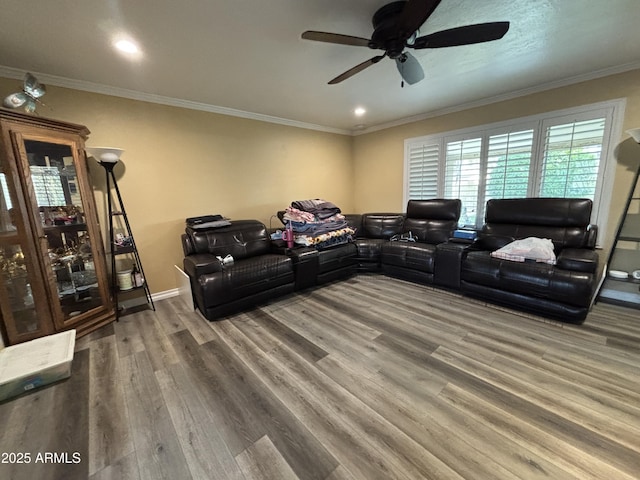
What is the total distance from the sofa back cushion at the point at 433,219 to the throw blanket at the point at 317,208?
4.29 feet

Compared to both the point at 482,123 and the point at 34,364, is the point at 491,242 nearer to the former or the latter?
the point at 482,123

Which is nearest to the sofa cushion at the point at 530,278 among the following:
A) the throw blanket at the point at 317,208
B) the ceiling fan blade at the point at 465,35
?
the throw blanket at the point at 317,208

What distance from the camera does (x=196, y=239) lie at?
3.18 metres

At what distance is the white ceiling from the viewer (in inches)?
66.9

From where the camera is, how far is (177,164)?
132 inches

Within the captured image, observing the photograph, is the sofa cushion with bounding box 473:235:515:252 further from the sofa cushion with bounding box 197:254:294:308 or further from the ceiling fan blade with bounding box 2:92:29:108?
the ceiling fan blade with bounding box 2:92:29:108

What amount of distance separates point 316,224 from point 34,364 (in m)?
3.04

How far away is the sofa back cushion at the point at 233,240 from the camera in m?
3.19

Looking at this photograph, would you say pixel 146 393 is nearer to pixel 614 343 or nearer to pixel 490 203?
pixel 614 343

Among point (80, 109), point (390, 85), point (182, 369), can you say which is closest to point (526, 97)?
point (390, 85)

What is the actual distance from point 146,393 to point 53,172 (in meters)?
2.30

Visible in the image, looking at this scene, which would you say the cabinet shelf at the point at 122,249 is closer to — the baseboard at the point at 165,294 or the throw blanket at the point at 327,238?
the baseboard at the point at 165,294

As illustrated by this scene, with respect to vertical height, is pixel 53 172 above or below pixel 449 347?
above

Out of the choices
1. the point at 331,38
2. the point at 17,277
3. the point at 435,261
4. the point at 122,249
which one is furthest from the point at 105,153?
the point at 435,261
